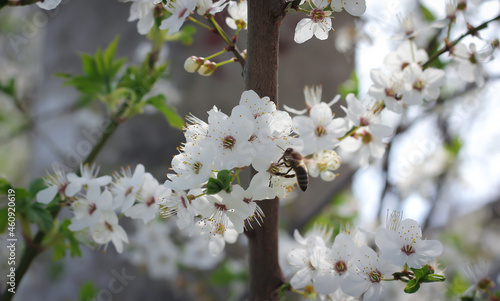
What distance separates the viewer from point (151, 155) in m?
2.02

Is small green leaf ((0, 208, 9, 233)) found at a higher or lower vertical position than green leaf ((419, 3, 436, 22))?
lower

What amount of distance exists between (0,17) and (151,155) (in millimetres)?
3182

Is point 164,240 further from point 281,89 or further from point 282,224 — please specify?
point 281,89

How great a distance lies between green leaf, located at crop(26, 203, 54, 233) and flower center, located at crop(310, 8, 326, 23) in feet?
2.10

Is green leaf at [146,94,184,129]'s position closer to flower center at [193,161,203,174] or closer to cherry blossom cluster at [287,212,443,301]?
flower center at [193,161,203,174]

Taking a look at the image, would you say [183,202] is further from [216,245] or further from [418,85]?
[418,85]

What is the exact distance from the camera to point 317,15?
715mm

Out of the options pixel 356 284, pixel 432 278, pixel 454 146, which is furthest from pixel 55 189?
pixel 454 146

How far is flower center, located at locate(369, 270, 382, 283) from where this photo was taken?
679 mm

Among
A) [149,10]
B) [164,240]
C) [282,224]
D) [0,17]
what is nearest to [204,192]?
[149,10]

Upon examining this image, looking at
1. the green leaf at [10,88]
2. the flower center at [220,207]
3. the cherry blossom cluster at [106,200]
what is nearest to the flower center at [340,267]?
the flower center at [220,207]

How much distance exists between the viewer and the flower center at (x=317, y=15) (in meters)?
0.71

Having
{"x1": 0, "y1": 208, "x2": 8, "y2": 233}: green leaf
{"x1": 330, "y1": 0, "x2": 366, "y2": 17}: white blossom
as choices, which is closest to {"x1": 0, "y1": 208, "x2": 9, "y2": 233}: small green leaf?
{"x1": 0, "y1": 208, "x2": 8, "y2": 233}: green leaf

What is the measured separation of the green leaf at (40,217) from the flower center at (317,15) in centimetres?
64
